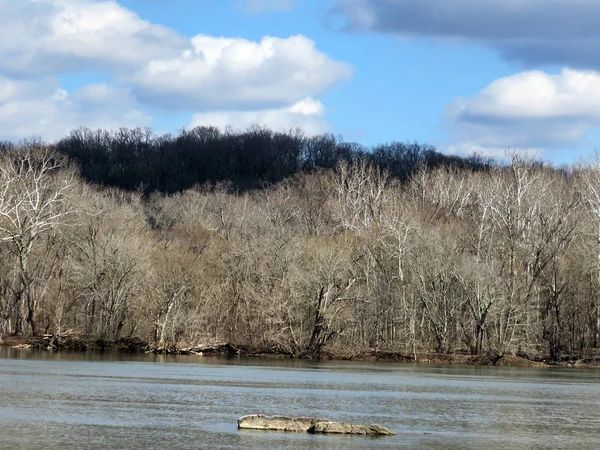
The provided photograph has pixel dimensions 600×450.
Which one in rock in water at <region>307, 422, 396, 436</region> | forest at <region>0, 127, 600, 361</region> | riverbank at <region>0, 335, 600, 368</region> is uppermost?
forest at <region>0, 127, 600, 361</region>

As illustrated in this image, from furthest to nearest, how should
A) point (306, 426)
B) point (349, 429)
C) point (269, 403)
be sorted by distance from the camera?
point (269, 403) → point (306, 426) → point (349, 429)

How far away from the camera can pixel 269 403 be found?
47781mm

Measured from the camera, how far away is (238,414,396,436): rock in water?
37.1 metres

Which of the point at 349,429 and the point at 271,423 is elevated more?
the point at 271,423

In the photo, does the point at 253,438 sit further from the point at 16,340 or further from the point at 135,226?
the point at 135,226

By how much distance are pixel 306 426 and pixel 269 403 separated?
10.4 m

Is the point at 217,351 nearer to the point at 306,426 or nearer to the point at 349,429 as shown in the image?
the point at 306,426

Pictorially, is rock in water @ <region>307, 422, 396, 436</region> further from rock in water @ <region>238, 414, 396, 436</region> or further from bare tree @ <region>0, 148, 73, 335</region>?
bare tree @ <region>0, 148, 73, 335</region>

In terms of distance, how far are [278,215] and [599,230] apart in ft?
141

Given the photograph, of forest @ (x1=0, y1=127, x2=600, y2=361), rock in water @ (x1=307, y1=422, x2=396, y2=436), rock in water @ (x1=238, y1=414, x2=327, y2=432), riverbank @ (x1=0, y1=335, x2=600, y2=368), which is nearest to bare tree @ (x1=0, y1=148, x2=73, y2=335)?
forest @ (x1=0, y1=127, x2=600, y2=361)

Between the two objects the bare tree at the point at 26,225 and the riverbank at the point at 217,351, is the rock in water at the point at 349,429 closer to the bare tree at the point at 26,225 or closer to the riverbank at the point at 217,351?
the riverbank at the point at 217,351

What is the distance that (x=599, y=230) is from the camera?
96812mm

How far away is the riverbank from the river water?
915cm

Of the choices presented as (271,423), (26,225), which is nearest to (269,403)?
(271,423)
